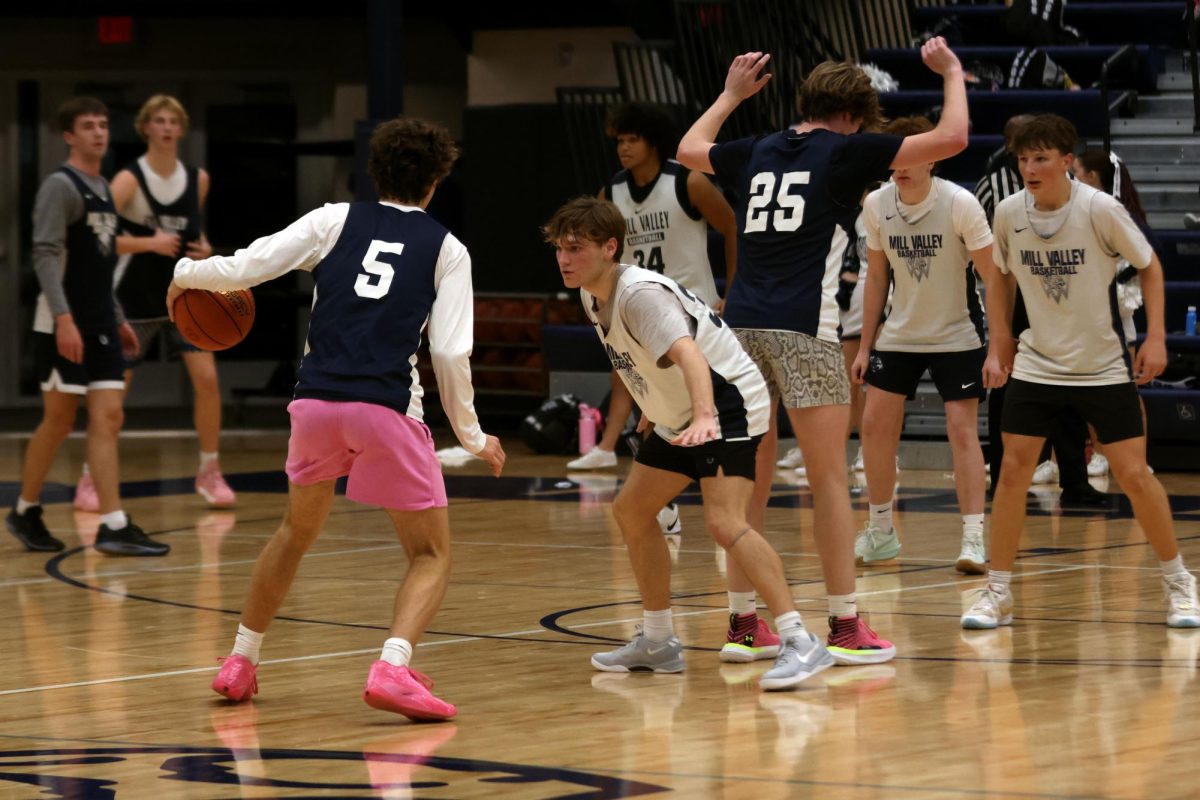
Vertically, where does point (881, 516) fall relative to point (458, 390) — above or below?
below

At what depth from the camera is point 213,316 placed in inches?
223

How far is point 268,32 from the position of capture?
57.7 ft

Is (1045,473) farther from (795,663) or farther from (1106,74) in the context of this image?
(795,663)

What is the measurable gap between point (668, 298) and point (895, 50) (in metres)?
10.3

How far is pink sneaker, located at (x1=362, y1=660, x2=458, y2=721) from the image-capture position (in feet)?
16.4

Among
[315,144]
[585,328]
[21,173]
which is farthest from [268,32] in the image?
[585,328]

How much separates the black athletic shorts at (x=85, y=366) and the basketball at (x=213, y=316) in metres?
3.00

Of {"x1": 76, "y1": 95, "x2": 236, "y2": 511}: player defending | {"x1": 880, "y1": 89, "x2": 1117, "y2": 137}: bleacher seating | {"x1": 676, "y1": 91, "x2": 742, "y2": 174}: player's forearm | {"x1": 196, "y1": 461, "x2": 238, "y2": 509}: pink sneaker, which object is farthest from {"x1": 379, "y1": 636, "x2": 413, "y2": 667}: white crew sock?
{"x1": 880, "y1": 89, "x2": 1117, "y2": 137}: bleacher seating

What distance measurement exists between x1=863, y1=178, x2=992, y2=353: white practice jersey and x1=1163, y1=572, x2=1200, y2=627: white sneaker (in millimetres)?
1607

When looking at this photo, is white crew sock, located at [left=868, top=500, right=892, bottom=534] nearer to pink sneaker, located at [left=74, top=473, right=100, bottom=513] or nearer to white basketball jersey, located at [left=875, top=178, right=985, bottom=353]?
white basketball jersey, located at [left=875, top=178, right=985, bottom=353]

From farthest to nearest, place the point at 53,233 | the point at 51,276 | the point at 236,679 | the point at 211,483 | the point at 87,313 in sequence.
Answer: the point at 211,483, the point at 87,313, the point at 53,233, the point at 51,276, the point at 236,679

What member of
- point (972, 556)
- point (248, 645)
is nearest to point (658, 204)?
point (972, 556)

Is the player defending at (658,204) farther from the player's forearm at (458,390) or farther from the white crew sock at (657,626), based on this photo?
the player's forearm at (458,390)

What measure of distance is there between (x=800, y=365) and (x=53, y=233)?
3.94m
